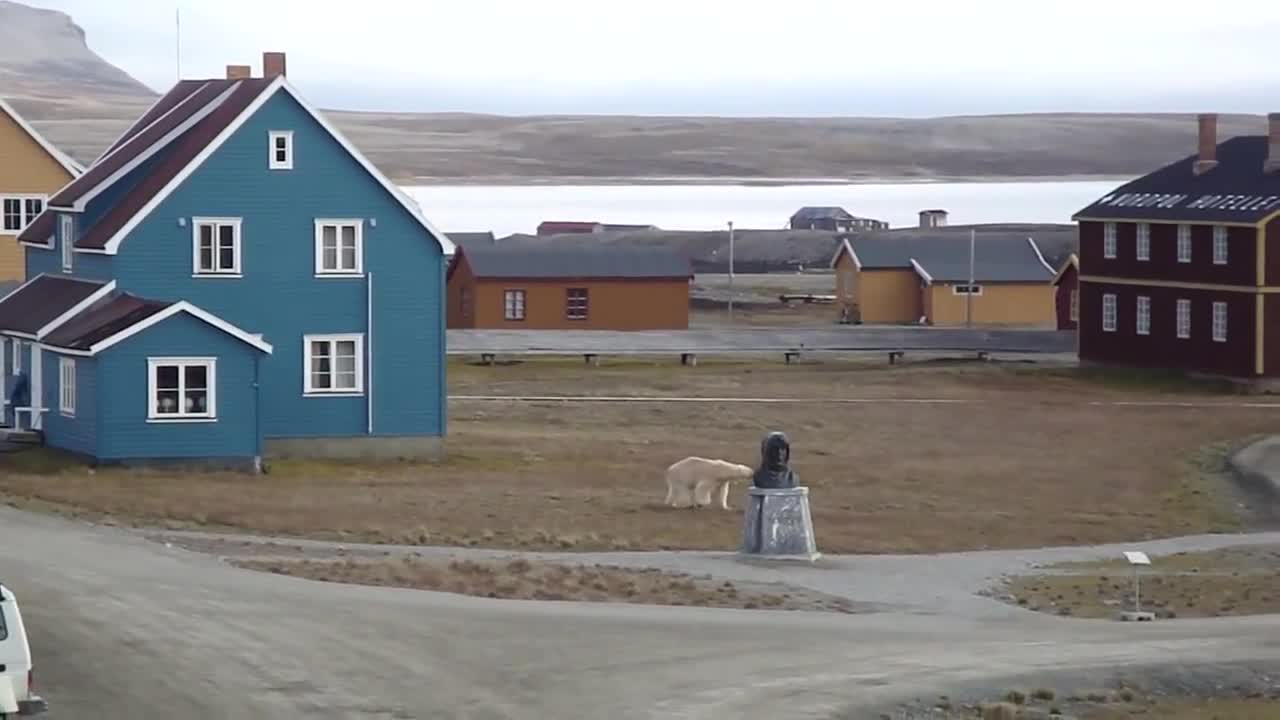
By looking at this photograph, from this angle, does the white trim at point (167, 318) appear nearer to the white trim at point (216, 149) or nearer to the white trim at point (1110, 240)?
the white trim at point (216, 149)

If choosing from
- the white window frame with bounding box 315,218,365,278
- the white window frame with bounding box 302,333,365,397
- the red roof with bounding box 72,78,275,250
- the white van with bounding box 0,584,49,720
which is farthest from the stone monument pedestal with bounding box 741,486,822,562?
the white van with bounding box 0,584,49,720

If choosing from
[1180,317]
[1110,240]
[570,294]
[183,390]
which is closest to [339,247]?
[183,390]

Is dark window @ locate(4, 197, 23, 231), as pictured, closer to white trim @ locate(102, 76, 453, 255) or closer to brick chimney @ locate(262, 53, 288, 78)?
brick chimney @ locate(262, 53, 288, 78)

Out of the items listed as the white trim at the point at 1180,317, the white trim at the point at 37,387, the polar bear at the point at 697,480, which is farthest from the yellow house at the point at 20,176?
the white trim at the point at 1180,317

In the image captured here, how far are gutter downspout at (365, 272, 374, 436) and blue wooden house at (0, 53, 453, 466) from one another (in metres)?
0.03

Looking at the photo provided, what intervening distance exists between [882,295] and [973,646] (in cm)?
7286

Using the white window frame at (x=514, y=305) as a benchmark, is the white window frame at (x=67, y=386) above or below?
below

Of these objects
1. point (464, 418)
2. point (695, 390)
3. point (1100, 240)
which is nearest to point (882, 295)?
point (1100, 240)

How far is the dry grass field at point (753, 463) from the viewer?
4000 cm

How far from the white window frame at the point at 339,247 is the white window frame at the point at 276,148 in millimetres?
1302

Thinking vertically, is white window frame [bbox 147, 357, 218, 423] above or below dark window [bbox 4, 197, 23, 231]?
below

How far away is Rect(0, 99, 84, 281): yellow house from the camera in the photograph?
63312 mm

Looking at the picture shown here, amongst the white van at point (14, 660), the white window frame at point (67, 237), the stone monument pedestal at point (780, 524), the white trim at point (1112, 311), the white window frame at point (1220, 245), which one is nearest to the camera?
the white van at point (14, 660)

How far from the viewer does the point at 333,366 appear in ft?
163
